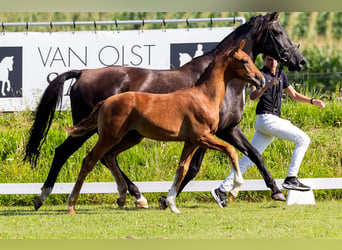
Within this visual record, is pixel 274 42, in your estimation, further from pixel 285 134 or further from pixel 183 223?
pixel 183 223

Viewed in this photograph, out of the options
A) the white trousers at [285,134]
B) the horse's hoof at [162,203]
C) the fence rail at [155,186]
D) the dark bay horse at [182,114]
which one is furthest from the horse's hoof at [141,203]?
the dark bay horse at [182,114]

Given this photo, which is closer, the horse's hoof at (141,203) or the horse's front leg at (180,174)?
the horse's front leg at (180,174)

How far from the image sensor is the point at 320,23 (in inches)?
853

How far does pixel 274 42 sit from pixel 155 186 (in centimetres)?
254

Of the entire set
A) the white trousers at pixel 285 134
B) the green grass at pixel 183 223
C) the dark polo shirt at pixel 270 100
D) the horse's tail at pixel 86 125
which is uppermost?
the dark polo shirt at pixel 270 100

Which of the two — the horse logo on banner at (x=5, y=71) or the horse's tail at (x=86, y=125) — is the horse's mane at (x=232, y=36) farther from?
the horse logo on banner at (x=5, y=71)

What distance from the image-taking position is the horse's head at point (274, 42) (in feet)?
31.1

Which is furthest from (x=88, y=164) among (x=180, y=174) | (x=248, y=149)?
(x=248, y=149)

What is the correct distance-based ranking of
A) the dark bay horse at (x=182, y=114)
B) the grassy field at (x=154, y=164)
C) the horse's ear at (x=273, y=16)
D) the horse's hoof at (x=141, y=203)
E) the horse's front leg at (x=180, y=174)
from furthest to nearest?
the grassy field at (x=154, y=164) < the horse's hoof at (x=141, y=203) < the horse's ear at (x=273, y=16) < the horse's front leg at (x=180, y=174) < the dark bay horse at (x=182, y=114)

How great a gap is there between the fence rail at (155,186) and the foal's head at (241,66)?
80.2 inches

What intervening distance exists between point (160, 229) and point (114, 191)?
2.97m

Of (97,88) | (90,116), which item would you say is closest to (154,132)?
(90,116)

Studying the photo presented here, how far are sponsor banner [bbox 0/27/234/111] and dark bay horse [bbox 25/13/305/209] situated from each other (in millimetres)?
3418

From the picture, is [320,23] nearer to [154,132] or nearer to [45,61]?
[45,61]
